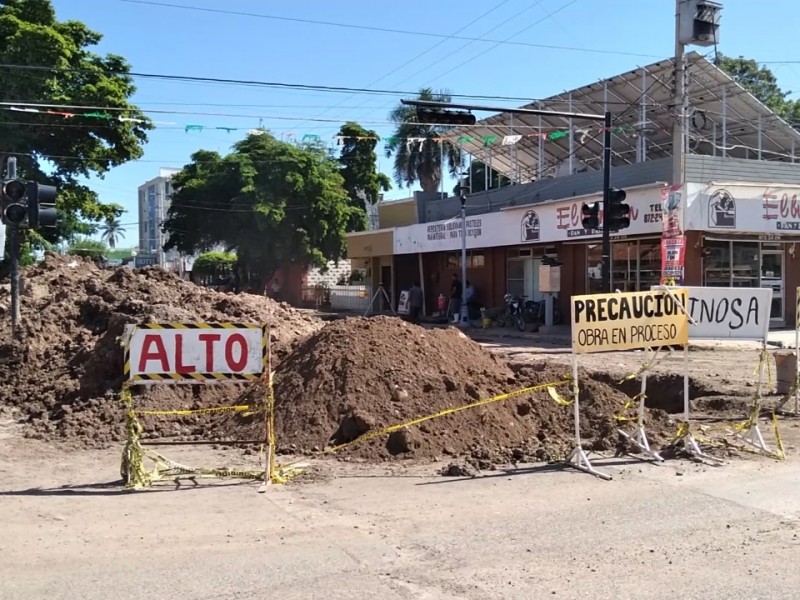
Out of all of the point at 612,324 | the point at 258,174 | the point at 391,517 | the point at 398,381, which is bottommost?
the point at 391,517

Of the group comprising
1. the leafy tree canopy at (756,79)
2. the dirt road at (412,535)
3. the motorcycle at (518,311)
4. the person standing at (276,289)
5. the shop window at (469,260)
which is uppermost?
the leafy tree canopy at (756,79)

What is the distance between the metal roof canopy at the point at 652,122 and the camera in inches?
1080

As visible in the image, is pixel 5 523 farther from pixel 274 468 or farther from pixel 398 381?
pixel 398 381

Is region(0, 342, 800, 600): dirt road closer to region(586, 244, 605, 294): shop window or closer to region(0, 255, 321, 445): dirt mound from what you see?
region(0, 255, 321, 445): dirt mound

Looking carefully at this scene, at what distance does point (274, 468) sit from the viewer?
302 inches

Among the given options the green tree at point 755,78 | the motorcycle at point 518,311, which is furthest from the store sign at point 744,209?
the green tree at point 755,78

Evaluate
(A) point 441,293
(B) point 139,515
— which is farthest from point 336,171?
(B) point 139,515

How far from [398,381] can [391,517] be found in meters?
3.41

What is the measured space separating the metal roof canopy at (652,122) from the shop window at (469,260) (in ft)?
14.6

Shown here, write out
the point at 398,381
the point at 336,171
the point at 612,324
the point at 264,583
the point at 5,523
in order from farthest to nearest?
the point at 336,171 → the point at 398,381 → the point at 612,324 → the point at 5,523 → the point at 264,583

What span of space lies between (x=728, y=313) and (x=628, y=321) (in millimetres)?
1576

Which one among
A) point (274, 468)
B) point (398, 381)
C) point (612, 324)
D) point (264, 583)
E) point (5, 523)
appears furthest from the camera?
point (398, 381)

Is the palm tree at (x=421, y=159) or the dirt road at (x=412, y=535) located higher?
the palm tree at (x=421, y=159)

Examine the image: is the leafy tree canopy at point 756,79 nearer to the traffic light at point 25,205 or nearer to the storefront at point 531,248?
the storefront at point 531,248
